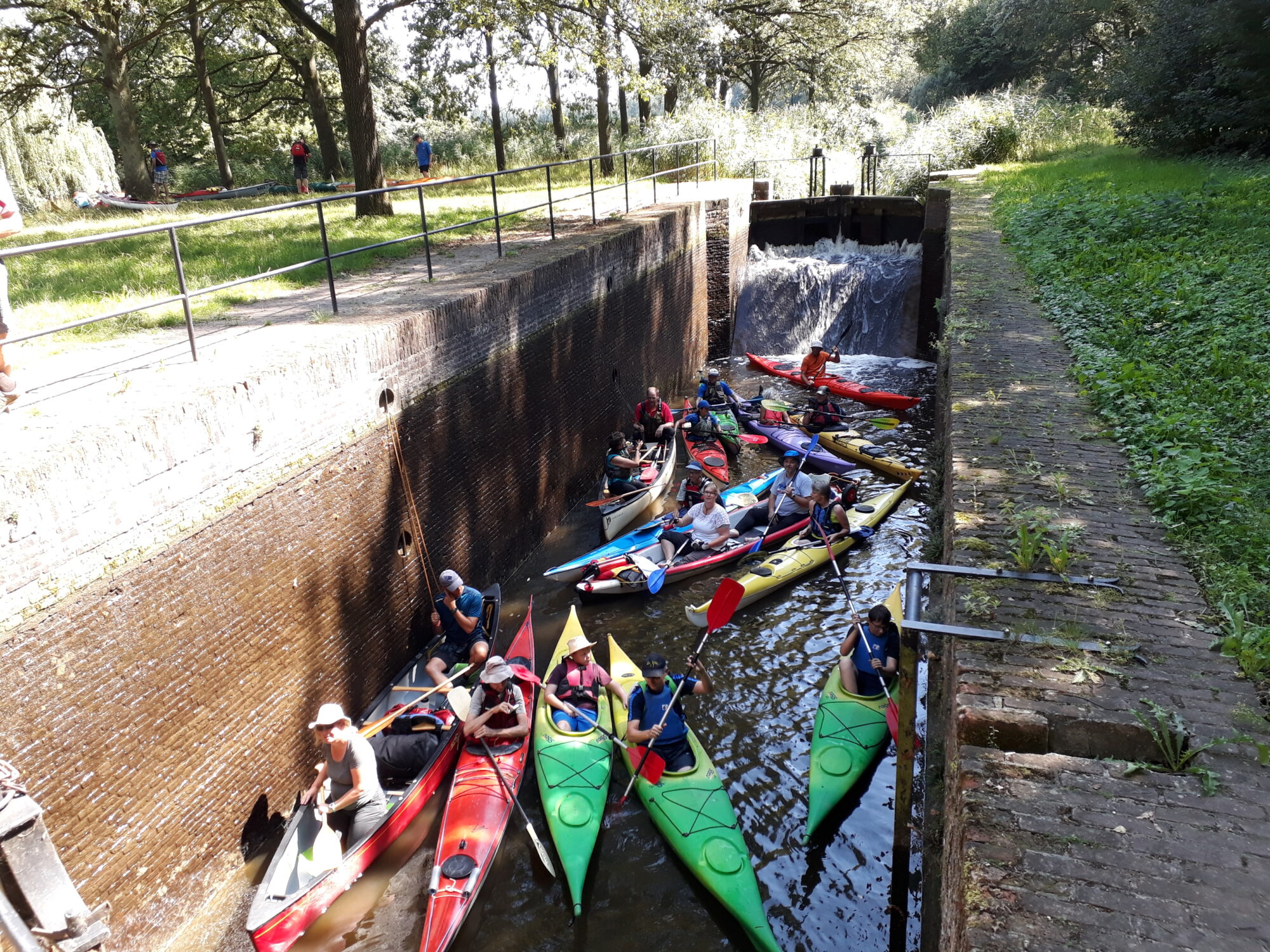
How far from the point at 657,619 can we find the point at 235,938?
4.98 metres

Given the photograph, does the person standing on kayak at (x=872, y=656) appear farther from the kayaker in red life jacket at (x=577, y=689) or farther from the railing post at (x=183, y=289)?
the railing post at (x=183, y=289)

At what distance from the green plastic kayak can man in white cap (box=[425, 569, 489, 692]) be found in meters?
0.79

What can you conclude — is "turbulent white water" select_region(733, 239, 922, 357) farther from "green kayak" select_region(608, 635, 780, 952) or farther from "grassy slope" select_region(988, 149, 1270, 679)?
"green kayak" select_region(608, 635, 780, 952)

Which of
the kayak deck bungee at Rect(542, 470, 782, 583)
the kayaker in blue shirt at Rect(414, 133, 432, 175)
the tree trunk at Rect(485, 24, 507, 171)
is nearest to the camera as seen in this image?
the kayak deck bungee at Rect(542, 470, 782, 583)

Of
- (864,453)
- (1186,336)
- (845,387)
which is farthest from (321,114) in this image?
(1186,336)

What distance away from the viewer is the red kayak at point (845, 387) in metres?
15.5

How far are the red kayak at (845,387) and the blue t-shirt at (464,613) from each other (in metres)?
9.79

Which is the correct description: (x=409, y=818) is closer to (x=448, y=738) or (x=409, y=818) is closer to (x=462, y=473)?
(x=448, y=738)

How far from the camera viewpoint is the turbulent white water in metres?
20.2

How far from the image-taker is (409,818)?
6.53m

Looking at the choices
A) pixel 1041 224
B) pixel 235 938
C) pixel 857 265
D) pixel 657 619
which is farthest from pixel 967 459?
pixel 857 265

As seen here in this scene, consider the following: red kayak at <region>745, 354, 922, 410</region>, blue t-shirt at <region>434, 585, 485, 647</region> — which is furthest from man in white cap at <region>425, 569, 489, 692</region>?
red kayak at <region>745, 354, 922, 410</region>

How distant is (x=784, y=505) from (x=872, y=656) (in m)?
3.95

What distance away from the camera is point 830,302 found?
20594 mm
